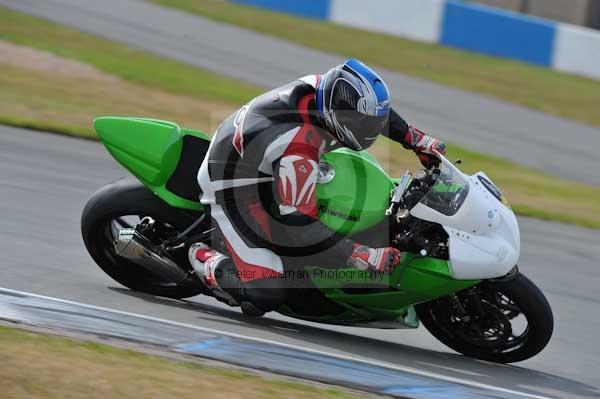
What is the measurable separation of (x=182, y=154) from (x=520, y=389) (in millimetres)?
2315

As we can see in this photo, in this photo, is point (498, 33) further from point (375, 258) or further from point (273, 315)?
point (375, 258)

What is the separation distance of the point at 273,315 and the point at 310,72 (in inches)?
440

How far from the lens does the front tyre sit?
17.2ft

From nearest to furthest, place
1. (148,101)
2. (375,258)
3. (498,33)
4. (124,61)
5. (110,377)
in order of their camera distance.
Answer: (110,377), (375,258), (148,101), (124,61), (498,33)

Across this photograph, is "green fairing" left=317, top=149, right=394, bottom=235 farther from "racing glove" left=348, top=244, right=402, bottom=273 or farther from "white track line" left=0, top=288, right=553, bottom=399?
"white track line" left=0, top=288, right=553, bottom=399

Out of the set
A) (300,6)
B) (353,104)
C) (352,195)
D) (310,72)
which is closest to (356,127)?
(353,104)

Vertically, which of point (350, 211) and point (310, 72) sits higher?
point (310, 72)

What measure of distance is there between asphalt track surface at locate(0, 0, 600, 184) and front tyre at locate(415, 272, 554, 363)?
772 centimetres

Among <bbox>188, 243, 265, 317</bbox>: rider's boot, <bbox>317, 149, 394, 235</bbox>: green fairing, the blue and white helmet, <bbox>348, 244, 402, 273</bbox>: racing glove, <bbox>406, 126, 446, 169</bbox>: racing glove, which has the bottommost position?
<bbox>188, 243, 265, 317</bbox>: rider's boot

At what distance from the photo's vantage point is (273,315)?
6.10 meters

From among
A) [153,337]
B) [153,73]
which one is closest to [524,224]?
[153,337]

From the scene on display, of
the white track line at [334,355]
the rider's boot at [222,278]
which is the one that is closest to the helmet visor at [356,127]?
the rider's boot at [222,278]

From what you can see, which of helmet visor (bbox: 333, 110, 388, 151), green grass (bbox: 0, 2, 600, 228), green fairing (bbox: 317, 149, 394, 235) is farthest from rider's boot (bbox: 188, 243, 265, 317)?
green grass (bbox: 0, 2, 600, 228)

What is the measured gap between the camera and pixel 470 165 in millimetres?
12016
